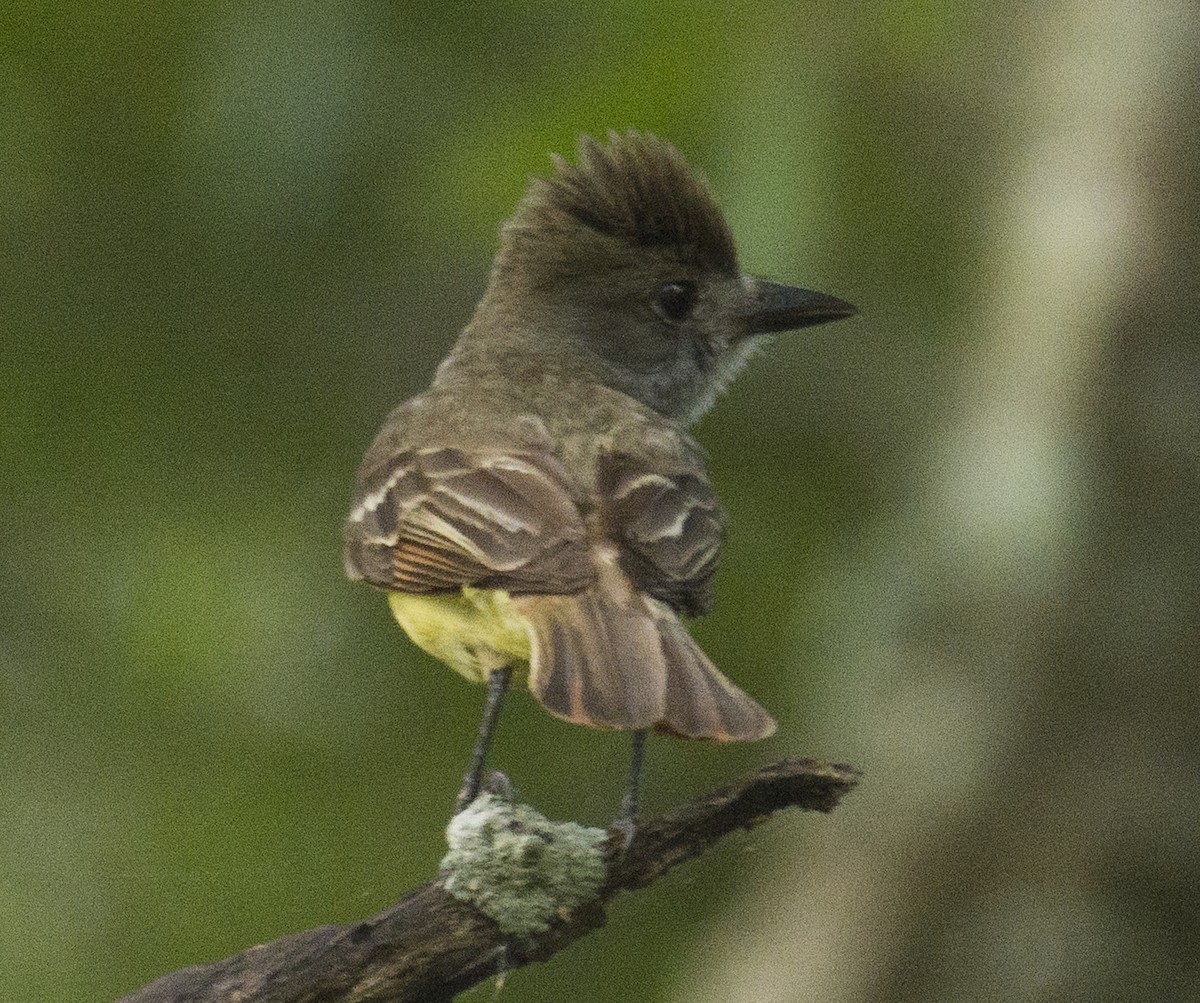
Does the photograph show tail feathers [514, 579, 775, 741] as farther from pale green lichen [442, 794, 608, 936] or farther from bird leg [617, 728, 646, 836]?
pale green lichen [442, 794, 608, 936]

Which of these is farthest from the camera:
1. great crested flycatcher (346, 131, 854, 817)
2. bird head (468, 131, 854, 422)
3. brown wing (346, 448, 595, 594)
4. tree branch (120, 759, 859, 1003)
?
bird head (468, 131, 854, 422)

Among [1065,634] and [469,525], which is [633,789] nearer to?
[469,525]

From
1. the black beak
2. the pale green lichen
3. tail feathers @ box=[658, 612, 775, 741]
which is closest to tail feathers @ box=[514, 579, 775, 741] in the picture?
tail feathers @ box=[658, 612, 775, 741]

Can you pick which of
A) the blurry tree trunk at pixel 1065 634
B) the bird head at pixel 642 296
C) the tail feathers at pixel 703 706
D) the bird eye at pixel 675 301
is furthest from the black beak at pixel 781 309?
the tail feathers at pixel 703 706

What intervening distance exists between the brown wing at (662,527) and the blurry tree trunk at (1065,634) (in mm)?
1410

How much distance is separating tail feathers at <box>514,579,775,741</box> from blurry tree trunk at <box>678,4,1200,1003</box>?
1.83 m

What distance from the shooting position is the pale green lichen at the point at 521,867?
4.47 meters

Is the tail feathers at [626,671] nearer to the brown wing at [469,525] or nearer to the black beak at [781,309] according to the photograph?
the brown wing at [469,525]

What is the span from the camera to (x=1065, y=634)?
6539 mm

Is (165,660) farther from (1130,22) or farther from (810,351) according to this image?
(1130,22)

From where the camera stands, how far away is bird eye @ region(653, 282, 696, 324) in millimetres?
6891

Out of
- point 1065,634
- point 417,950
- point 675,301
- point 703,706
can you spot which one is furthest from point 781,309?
point 417,950

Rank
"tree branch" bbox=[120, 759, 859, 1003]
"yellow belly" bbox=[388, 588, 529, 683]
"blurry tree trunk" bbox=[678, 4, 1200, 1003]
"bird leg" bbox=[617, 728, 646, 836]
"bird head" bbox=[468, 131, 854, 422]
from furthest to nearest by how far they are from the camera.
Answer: "bird head" bbox=[468, 131, 854, 422] → "blurry tree trunk" bbox=[678, 4, 1200, 1003] → "yellow belly" bbox=[388, 588, 529, 683] → "bird leg" bbox=[617, 728, 646, 836] → "tree branch" bbox=[120, 759, 859, 1003]

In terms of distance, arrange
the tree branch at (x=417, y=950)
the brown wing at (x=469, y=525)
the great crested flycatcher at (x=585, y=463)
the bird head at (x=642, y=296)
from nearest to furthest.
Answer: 1. the tree branch at (x=417, y=950)
2. the great crested flycatcher at (x=585, y=463)
3. the brown wing at (x=469, y=525)
4. the bird head at (x=642, y=296)
